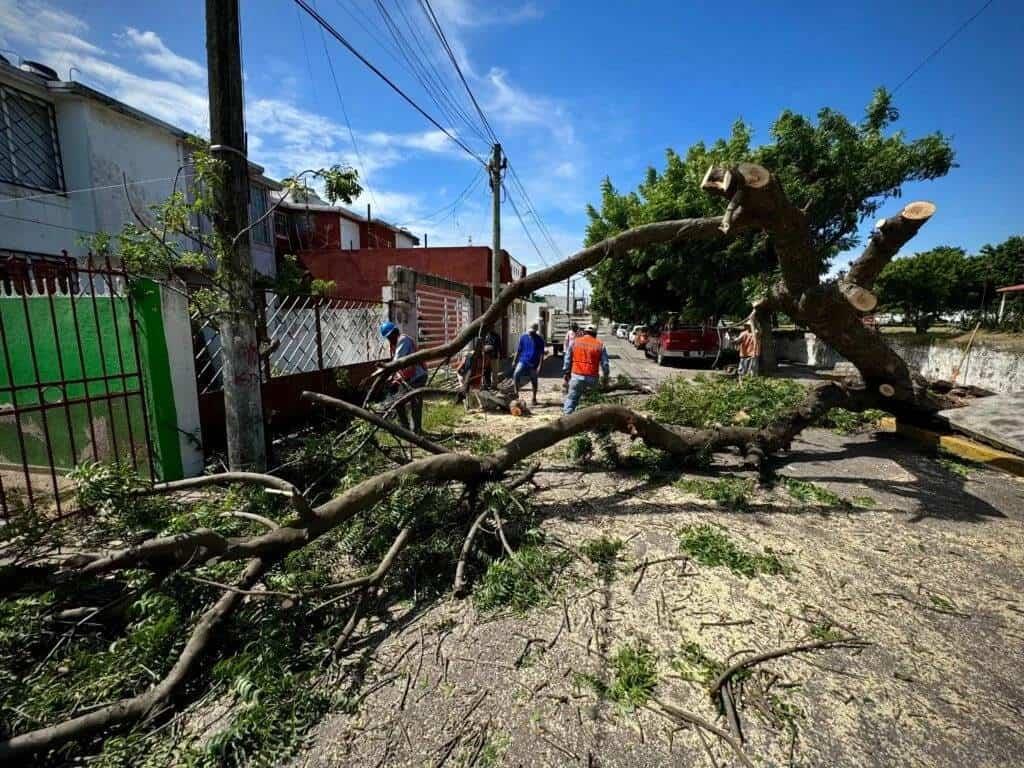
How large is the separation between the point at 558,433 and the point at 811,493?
2545 millimetres

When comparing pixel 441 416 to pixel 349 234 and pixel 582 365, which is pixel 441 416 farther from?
pixel 349 234

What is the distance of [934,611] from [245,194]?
6.07m

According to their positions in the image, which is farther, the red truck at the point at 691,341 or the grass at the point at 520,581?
the red truck at the point at 691,341

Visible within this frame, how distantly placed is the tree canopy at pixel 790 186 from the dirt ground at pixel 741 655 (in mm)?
8698

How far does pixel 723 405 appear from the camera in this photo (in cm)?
743

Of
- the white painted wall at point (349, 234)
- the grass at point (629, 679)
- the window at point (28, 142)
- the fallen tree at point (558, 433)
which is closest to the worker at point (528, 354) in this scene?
the fallen tree at point (558, 433)

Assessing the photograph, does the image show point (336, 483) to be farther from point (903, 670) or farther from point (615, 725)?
point (903, 670)

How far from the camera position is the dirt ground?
70.1 inches

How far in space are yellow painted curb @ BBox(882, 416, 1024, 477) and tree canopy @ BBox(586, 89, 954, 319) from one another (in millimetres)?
5413

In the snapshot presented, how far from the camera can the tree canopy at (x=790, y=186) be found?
11586 millimetres

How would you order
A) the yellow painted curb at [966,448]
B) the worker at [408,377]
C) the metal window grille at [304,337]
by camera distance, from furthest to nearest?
the worker at [408,377], the metal window grille at [304,337], the yellow painted curb at [966,448]

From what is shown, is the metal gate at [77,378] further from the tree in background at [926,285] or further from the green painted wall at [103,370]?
the tree in background at [926,285]

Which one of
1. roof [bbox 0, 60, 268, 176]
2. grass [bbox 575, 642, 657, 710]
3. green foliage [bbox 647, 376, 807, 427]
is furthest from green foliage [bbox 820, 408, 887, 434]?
roof [bbox 0, 60, 268, 176]

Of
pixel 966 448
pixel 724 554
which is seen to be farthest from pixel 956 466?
pixel 724 554
